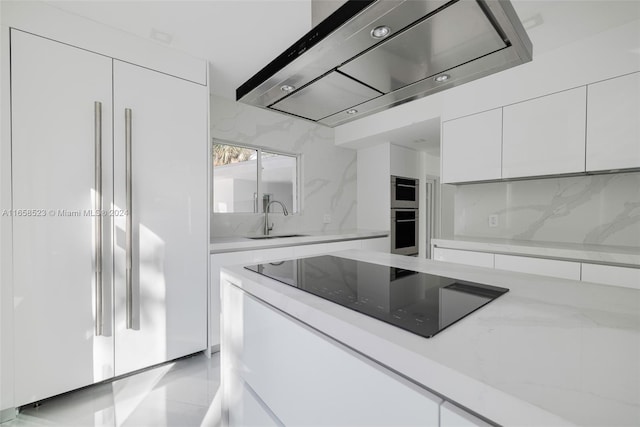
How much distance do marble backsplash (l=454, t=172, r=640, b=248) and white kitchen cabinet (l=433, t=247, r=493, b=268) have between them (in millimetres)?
623

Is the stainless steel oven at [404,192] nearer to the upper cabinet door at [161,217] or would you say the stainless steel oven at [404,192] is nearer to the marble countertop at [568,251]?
the marble countertop at [568,251]

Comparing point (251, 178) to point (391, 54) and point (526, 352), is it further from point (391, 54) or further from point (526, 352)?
point (526, 352)

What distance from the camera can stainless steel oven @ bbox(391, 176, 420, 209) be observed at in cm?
388

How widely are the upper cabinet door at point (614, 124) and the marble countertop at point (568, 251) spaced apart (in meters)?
0.56

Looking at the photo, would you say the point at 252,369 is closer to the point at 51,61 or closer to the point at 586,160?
the point at 51,61

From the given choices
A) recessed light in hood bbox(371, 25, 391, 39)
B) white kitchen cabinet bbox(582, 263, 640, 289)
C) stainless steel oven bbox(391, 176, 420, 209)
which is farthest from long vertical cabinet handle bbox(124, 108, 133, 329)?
stainless steel oven bbox(391, 176, 420, 209)

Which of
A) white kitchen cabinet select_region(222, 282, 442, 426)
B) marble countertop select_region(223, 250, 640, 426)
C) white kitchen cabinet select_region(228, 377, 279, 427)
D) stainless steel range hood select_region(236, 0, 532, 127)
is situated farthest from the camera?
white kitchen cabinet select_region(228, 377, 279, 427)

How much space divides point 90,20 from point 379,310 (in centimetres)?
225

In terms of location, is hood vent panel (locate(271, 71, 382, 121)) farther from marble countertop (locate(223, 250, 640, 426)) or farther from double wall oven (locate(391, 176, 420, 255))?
double wall oven (locate(391, 176, 420, 255))

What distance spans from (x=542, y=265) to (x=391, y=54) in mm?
1873

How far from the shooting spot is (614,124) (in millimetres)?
1814

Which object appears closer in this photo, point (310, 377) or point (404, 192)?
point (310, 377)

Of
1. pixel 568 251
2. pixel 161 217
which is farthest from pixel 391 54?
pixel 568 251

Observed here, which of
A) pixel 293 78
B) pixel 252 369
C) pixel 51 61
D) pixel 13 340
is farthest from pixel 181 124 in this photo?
pixel 252 369
